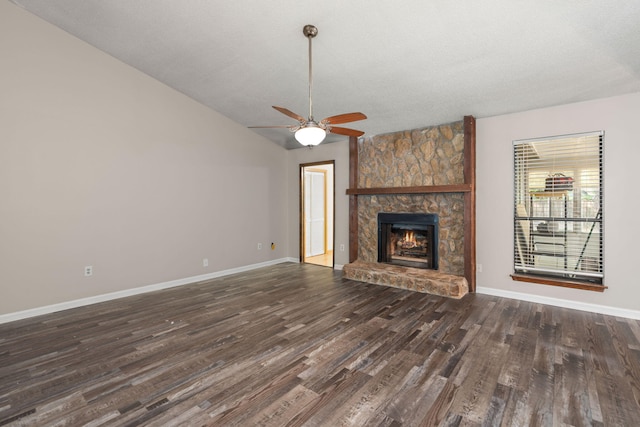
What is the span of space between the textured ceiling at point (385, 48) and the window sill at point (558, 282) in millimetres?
2236

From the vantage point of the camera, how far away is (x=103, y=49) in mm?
4020

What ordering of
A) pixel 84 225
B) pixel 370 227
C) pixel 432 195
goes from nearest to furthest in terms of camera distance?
pixel 84 225
pixel 432 195
pixel 370 227

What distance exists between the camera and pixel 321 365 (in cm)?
246

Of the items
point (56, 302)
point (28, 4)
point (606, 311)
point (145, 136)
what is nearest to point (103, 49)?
point (28, 4)

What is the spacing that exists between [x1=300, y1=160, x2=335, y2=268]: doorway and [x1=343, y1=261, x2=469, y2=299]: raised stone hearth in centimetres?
147

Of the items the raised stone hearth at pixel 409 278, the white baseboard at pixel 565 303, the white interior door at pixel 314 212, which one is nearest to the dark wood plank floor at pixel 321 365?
the white baseboard at pixel 565 303

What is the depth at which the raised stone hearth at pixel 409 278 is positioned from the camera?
427 centimetres

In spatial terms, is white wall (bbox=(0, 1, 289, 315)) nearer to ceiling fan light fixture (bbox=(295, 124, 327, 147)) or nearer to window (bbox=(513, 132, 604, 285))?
ceiling fan light fixture (bbox=(295, 124, 327, 147))

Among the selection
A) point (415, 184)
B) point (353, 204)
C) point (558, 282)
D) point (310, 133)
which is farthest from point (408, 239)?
point (310, 133)

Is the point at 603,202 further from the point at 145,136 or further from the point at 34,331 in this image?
the point at 34,331

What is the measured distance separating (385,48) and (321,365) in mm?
3125

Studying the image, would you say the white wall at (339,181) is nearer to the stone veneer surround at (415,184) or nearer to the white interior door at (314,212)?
the stone veneer surround at (415,184)

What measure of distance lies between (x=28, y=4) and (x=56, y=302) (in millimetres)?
3393

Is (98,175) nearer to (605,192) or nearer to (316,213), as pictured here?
(316,213)
